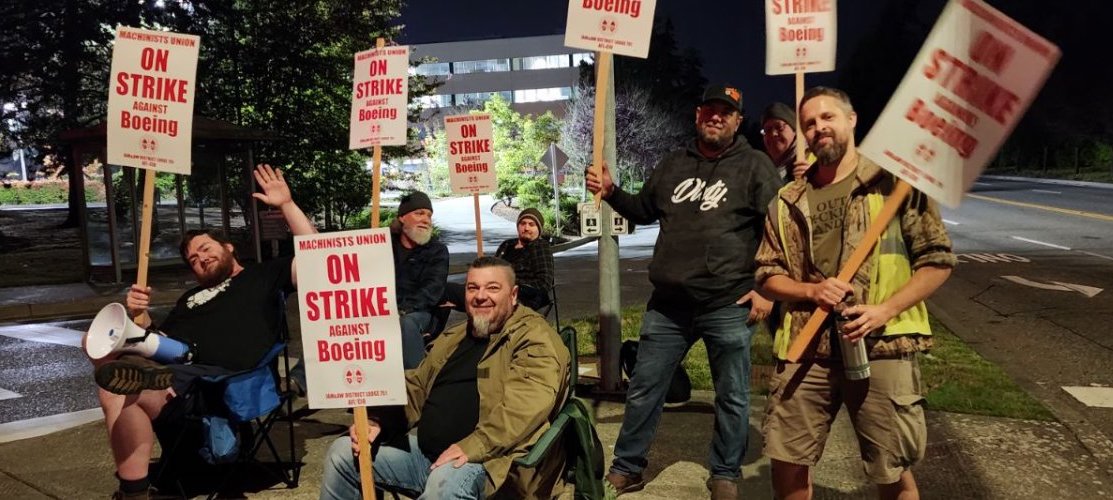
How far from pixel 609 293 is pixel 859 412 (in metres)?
3.06

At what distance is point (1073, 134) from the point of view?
1933 inches

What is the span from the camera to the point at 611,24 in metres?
4.57

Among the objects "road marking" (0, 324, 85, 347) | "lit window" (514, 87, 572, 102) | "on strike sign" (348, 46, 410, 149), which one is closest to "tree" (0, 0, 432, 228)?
"road marking" (0, 324, 85, 347)

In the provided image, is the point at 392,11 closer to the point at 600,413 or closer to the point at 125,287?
the point at 125,287

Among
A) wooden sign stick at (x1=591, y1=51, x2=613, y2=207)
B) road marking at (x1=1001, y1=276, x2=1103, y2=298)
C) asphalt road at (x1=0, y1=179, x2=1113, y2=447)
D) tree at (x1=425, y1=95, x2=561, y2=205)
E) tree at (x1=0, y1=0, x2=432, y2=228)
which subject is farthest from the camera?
tree at (x1=425, y1=95, x2=561, y2=205)

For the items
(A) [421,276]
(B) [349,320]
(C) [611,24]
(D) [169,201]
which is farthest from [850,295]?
(D) [169,201]

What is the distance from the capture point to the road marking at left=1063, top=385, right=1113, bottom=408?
5.72m

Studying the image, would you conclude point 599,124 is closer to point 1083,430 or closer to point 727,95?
point 727,95

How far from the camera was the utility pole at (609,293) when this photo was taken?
5.88m

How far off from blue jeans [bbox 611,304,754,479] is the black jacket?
2165 mm

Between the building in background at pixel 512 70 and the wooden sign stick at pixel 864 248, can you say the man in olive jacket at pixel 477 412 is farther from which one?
the building in background at pixel 512 70

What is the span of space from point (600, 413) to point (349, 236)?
122 inches

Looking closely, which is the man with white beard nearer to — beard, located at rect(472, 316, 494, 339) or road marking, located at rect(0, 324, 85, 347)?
beard, located at rect(472, 316, 494, 339)

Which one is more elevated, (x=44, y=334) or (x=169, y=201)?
(x=169, y=201)
